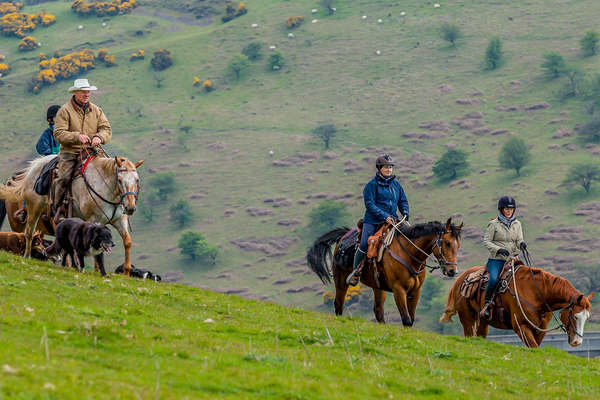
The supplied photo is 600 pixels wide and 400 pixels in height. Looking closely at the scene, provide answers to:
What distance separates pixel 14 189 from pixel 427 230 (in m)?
13.0

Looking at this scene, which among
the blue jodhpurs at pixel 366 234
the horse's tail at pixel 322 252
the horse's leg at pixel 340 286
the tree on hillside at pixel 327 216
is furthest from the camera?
the tree on hillside at pixel 327 216

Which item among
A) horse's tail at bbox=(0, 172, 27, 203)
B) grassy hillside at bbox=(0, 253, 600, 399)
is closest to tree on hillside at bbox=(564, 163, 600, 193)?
horse's tail at bbox=(0, 172, 27, 203)

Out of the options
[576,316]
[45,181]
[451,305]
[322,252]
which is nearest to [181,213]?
[322,252]

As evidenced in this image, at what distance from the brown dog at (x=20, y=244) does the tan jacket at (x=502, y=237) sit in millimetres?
14041

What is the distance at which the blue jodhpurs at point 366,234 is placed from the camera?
20.7 meters

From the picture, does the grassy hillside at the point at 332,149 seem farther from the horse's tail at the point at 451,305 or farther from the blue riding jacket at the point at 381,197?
the blue riding jacket at the point at 381,197

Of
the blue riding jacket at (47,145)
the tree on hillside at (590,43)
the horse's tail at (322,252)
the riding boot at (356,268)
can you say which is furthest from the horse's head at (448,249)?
the tree on hillside at (590,43)

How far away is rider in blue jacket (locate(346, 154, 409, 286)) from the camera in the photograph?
20469 millimetres

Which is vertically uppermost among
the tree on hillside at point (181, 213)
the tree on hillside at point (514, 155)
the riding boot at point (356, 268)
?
the riding boot at point (356, 268)

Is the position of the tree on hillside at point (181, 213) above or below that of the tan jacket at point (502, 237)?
below

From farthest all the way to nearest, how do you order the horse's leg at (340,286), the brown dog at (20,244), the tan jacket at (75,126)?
the brown dog at (20,244), the horse's leg at (340,286), the tan jacket at (75,126)

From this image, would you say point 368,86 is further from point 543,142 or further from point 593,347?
point 593,347

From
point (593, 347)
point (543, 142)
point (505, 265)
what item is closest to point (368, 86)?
point (543, 142)

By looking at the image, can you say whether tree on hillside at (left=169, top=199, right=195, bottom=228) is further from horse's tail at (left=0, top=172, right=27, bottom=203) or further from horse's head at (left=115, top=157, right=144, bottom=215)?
horse's head at (left=115, top=157, right=144, bottom=215)
